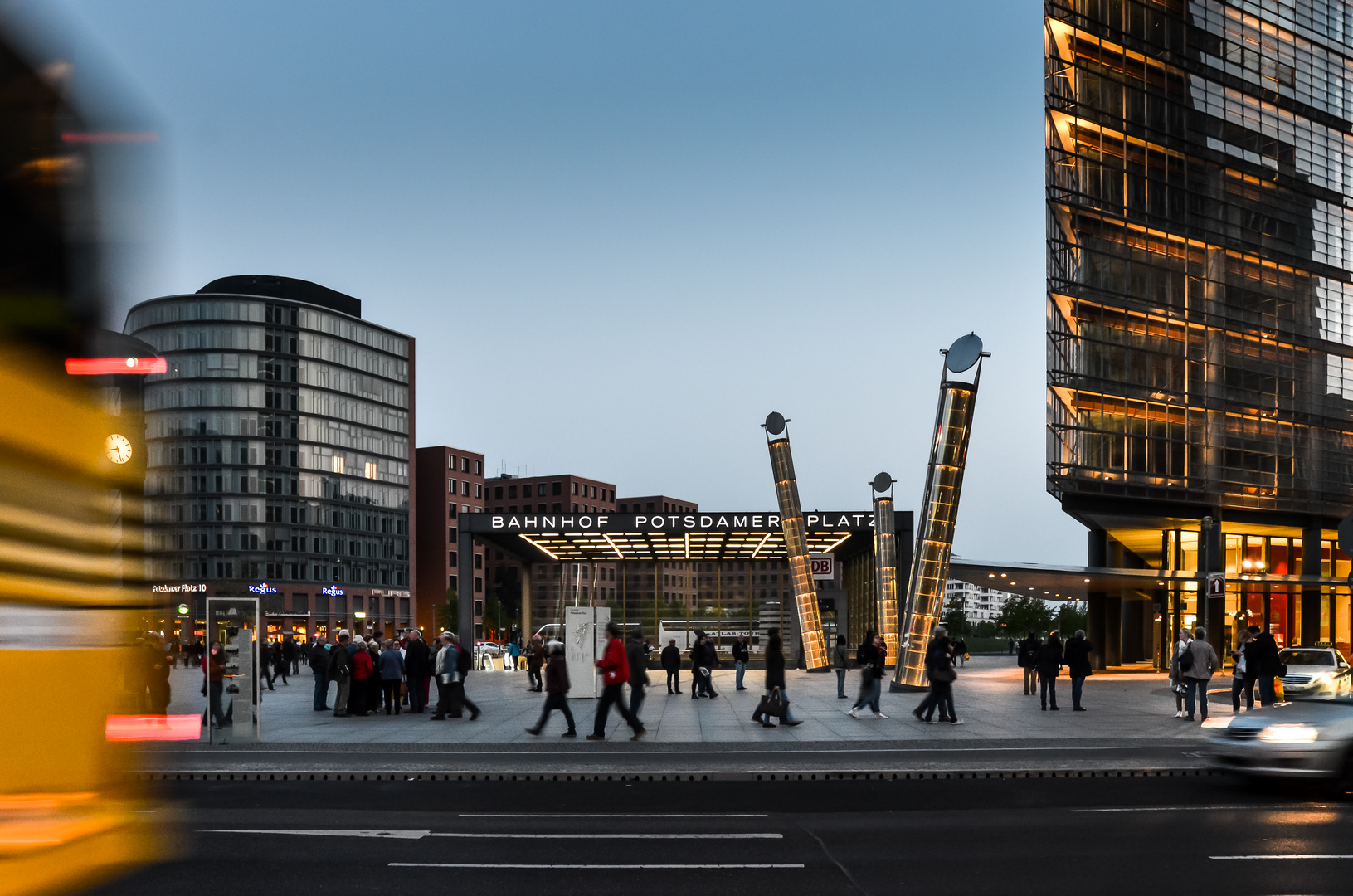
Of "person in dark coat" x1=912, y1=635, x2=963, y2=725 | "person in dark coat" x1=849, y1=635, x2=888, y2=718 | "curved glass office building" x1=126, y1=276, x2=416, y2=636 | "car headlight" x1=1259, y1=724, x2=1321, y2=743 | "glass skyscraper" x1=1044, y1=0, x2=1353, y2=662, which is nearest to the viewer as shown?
"car headlight" x1=1259, y1=724, x2=1321, y2=743

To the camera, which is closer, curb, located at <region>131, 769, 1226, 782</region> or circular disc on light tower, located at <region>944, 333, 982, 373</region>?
curb, located at <region>131, 769, 1226, 782</region>

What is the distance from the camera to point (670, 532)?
50312 mm

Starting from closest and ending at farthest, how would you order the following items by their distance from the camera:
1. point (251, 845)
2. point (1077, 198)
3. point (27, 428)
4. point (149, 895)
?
point (27, 428) → point (149, 895) → point (251, 845) → point (1077, 198)

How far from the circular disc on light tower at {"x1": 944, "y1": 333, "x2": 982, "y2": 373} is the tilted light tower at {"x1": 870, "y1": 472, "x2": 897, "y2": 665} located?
1196cm

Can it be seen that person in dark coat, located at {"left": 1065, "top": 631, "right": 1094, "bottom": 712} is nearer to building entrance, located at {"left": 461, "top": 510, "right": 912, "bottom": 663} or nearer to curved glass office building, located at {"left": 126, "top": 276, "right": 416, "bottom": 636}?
building entrance, located at {"left": 461, "top": 510, "right": 912, "bottom": 663}

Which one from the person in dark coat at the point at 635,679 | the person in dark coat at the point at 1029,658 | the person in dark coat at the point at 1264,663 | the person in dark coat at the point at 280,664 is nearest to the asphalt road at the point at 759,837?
the person in dark coat at the point at 635,679

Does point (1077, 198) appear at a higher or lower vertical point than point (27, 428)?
higher

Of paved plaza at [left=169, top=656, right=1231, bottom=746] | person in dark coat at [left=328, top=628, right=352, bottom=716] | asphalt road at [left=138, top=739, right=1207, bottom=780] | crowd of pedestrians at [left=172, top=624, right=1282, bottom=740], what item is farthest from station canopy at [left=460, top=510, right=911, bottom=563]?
asphalt road at [left=138, top=739, right=1207, bottom=780]

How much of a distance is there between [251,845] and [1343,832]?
9361 mm

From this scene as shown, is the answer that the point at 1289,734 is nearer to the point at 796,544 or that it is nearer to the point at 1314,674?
the point at 1314,674

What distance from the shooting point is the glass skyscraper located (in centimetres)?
4872

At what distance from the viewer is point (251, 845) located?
10.4m

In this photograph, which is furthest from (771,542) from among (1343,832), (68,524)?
(68,524)

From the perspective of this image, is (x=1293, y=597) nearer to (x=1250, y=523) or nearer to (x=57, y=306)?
(x=1250, y=523)
